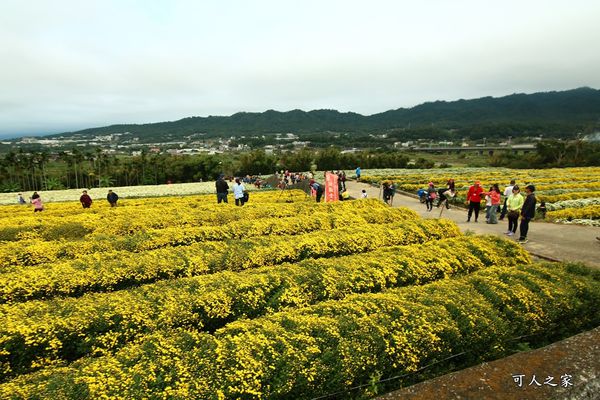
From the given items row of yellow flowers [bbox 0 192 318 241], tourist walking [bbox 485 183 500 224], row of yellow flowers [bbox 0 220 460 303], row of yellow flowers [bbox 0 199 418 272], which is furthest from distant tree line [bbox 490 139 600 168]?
row of yellow flowers [bbox 0 220 460 303]

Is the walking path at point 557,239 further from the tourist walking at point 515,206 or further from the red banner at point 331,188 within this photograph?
the red banner at point 331,188

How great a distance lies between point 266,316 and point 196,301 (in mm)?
1591

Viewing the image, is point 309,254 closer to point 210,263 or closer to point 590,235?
point 210,263

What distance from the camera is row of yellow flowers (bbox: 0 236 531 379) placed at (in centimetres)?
578

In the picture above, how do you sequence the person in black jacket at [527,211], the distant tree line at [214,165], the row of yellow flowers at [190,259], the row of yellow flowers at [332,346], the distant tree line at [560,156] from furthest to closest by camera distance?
the distant tree line at [214,165] < the distant tree line at [560,156] < the person in black jacket at [527,211] < the row of yellow flowers at [190,259] < the row of yellow flowers at [332,346]

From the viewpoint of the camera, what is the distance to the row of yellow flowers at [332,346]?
4359 millimetres

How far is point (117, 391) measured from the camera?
420 cm

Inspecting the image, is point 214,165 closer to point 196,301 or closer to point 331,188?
point 331,188

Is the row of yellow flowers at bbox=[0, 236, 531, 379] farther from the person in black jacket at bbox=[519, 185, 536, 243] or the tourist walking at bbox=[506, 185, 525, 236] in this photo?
the tourist walking at bbox=[506, 185, 525, 236]

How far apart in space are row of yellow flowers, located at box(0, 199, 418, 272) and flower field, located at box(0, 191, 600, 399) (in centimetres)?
10

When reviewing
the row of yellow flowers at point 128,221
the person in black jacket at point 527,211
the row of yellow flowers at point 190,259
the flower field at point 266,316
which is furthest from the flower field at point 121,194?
the person in black jacket at point 527,211

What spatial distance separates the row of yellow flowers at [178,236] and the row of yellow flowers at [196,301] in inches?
154

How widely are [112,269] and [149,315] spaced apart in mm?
2917

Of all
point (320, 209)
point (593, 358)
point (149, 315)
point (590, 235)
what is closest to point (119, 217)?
point (320, 209)
